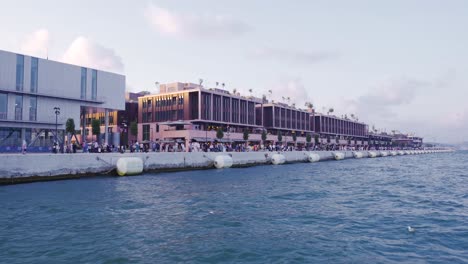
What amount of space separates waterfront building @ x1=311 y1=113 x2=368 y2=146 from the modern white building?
103555 mm

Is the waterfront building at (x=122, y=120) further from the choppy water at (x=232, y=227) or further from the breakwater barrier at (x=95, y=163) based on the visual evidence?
the choppy water at (x=232, y=227)

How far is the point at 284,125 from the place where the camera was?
4929 inches

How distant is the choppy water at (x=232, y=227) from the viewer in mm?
11453

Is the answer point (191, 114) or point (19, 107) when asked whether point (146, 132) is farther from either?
point (19, 107)

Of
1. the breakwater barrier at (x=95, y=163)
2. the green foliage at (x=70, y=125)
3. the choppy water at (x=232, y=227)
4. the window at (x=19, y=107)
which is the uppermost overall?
the window at (x=19, y=107)

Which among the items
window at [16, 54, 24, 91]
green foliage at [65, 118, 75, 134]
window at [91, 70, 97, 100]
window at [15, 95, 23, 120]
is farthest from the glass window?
window at [91, 70, 97, 100]

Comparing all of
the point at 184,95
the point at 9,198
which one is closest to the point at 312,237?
the point at 9,198

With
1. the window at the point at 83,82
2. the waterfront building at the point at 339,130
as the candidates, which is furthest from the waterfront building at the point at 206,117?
the waterfront building at the point at 339,130

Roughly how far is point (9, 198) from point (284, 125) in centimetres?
10728

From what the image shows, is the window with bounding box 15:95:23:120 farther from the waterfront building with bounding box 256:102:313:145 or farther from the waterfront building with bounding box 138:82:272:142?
the waterfront building with bounding box 256:102:313:145

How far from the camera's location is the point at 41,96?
52.4 m

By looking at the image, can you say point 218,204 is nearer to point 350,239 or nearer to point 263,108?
point 350,239

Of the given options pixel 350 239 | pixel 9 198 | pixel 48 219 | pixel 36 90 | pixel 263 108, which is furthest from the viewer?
pixel 263 108

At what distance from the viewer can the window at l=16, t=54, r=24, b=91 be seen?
49.7 meters
